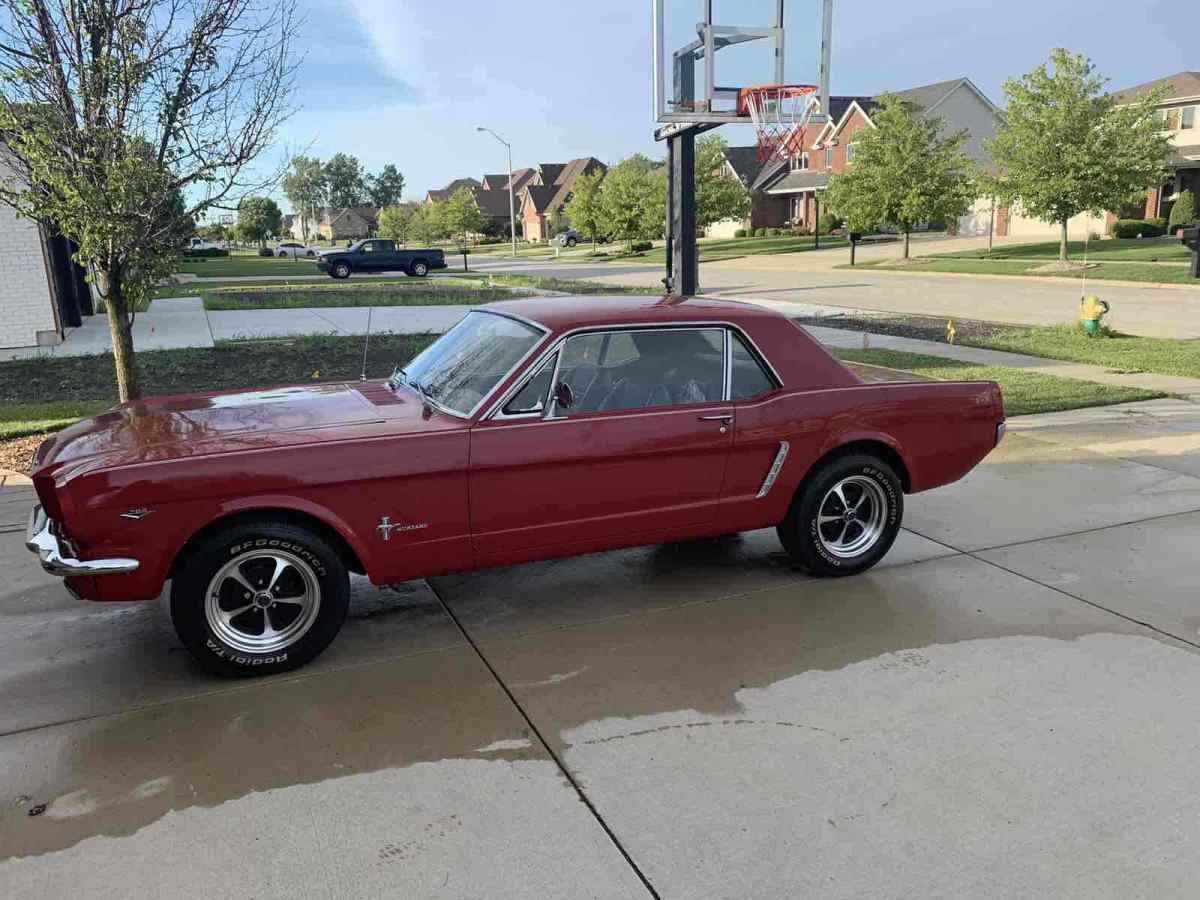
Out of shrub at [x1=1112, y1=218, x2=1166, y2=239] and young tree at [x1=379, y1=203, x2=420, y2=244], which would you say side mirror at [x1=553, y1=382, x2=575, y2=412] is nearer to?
shrub at [x1=1112, y1=218, x2=1166, y2=239]

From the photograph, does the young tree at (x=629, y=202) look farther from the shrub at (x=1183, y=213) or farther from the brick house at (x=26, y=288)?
the brick house at (x=26, y=288)

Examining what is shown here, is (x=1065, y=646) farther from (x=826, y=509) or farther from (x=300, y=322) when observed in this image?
(x=300, y=322)

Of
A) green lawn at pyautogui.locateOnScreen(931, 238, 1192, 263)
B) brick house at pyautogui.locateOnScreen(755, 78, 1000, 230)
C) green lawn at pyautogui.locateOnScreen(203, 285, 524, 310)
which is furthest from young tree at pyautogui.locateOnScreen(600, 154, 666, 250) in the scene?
green lawn at pyautogui.locateOnScreen(203, 285, 524, 310)

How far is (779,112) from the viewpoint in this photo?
14164 millimetres

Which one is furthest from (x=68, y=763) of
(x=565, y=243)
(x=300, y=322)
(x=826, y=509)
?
(x=565, y=243)

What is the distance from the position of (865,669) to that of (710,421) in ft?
4.63

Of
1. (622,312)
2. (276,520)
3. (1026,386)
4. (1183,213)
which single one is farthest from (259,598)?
(1183,213)

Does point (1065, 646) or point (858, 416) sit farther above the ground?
point (858, 416)

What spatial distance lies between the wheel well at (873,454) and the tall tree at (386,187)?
483 ft

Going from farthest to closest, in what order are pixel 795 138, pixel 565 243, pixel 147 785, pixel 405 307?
pixel 565 243 → pixel 405 307 → pixel 795 138 → pixel 147 785

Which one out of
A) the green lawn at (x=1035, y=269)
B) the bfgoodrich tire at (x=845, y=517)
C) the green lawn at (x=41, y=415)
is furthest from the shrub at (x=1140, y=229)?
the green lawn at (x=41, y=415)

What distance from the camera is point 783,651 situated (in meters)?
4.27

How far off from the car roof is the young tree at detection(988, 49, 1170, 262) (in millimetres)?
29138

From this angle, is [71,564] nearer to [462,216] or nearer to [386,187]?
[462,216]
